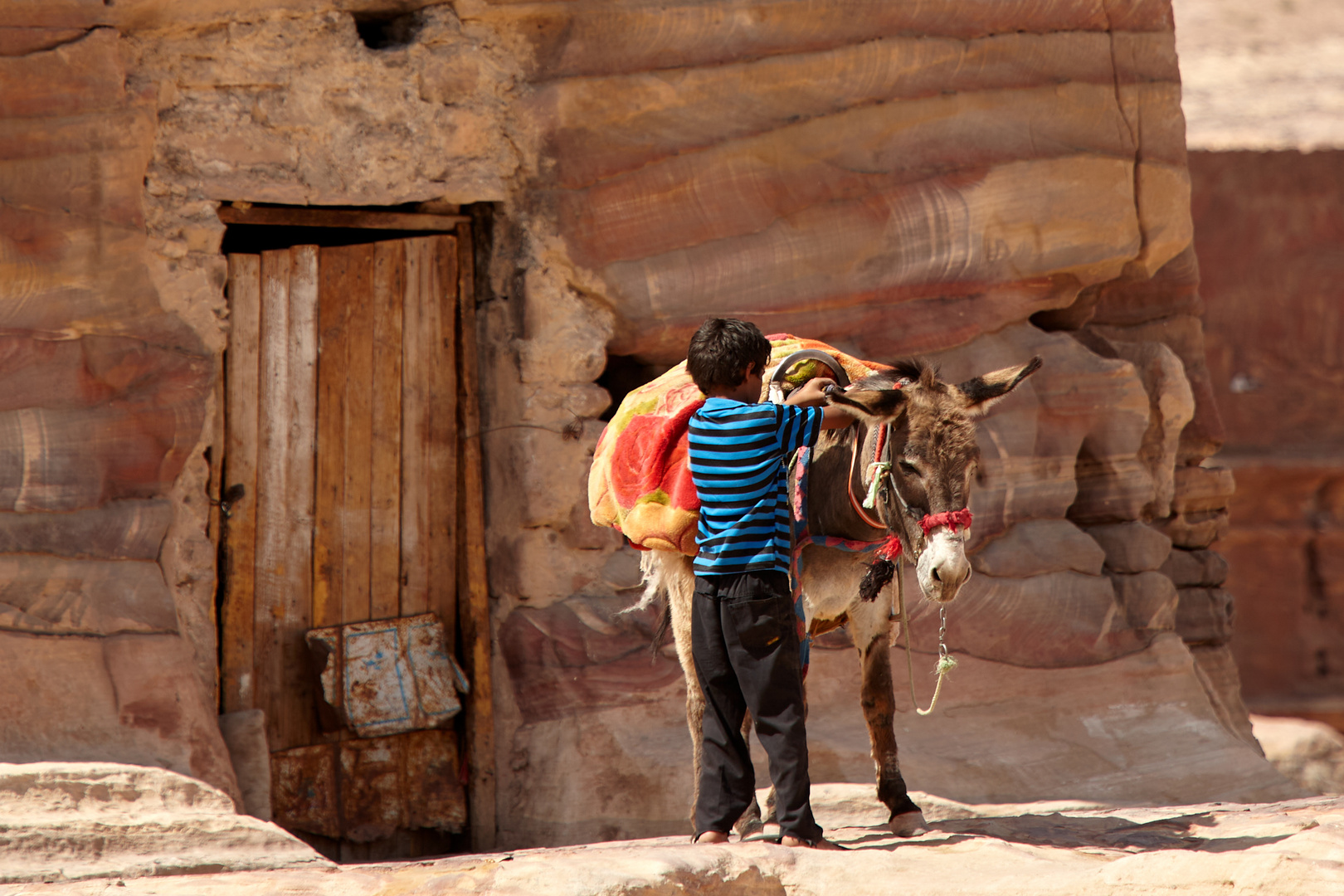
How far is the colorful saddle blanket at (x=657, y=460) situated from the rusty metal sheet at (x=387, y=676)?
5.51ft

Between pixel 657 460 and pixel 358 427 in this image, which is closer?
pixel 657 460

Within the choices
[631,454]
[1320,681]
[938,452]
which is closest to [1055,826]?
[938,452]

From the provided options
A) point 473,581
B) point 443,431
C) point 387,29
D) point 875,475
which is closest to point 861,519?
point 875,475

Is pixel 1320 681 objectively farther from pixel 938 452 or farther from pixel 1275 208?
pixel 938 452

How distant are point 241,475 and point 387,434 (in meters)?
0.65

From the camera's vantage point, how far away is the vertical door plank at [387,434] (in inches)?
231

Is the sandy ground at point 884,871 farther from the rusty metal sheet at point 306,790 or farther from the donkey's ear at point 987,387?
the rusty metal sheet at point 306,790

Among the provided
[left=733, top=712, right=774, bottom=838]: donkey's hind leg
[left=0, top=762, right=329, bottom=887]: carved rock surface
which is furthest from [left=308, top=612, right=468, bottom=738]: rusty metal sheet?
[left=733, top=712, right=774, bottom=838]: donkey's hind leg

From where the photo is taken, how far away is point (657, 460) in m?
4.14

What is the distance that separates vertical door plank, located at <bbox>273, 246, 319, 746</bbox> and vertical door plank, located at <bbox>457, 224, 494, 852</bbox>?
0.66 meters

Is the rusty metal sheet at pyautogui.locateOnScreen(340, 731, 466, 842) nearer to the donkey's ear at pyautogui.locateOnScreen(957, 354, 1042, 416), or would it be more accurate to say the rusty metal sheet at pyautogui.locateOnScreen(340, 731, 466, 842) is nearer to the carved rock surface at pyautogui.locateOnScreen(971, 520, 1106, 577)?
the carved rock surface at pyautogui.locateOnScreen(971, 520, 1106, 577)

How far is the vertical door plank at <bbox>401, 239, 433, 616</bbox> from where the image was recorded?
234 inches

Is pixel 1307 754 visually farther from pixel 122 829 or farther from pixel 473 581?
pixel 122 829

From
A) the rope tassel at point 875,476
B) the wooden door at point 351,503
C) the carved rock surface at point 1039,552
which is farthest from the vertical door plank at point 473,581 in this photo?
the rope tassel at point 875,476
